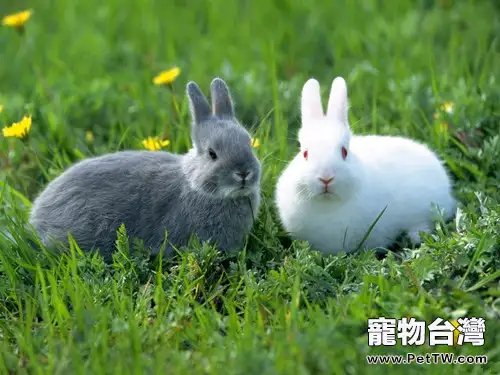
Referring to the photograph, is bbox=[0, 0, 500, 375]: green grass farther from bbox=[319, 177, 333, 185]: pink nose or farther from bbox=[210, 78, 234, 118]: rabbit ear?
bbox=[210, 78, 234, 118]: rabbit ear

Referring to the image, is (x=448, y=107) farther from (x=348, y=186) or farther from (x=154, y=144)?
(x=154, y=144)

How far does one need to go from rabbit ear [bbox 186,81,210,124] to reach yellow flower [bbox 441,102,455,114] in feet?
5.21

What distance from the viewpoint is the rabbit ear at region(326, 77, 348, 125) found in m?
4.17

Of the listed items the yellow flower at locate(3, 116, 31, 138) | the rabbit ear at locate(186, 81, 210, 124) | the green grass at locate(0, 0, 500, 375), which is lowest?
the green grass at locate(0, 0, 500, 375)

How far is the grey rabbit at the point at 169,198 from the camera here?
13.2 ft

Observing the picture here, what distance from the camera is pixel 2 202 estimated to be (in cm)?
455

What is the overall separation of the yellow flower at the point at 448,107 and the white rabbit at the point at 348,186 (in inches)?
25.8

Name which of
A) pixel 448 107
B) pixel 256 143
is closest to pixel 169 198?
pixel 256 143

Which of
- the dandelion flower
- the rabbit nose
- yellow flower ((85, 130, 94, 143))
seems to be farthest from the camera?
yellow flower ((85, 130, 94, 143))

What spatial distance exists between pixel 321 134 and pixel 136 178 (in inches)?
36.4

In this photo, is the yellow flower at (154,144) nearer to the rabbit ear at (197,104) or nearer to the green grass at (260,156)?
the green grass at (260,156)

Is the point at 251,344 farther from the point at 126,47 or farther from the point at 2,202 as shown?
the point at 126,47

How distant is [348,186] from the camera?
4.00m

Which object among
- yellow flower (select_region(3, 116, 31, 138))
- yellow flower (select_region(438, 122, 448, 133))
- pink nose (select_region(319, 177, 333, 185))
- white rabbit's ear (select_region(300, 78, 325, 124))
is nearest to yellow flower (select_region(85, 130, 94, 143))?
yellow flower (select_region(3, 116, 31, 138))
